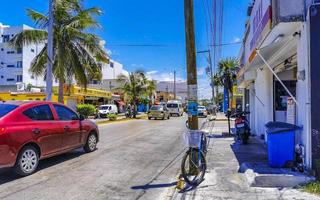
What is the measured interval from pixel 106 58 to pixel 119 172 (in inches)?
717

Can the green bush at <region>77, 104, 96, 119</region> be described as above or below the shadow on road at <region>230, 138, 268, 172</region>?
above

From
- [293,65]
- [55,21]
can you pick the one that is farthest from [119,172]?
[55,21]

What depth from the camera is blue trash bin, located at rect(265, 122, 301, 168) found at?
25.0 ft

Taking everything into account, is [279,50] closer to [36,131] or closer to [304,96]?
[304,96]

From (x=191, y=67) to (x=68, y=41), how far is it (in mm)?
17183

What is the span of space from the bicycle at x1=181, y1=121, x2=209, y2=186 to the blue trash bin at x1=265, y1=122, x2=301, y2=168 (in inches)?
61.7

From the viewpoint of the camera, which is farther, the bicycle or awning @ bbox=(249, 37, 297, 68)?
awning @ bbox=(249, 37, 297, 68)

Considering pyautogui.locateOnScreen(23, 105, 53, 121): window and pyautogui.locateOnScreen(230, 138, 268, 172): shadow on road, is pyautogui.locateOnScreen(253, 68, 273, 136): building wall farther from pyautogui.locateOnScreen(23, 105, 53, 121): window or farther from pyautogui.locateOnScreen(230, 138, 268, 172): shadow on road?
pyautogui.locateOnScreen(23, 105, 53, 121): window

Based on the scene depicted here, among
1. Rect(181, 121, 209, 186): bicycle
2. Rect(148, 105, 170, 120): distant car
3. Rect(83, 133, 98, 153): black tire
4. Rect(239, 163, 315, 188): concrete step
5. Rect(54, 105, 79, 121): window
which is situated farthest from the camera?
Rect(148, 105, 170, 120): distant car

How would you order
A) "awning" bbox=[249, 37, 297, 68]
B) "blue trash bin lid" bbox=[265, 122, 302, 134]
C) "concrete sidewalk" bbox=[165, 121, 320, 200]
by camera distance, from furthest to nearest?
"awning" bbox=[249, 37, 297, 68], "blue trash bin lid" bbox=[265, 122, 302, 134], "concrete sidewalk" bbox=[165, 121, 320, 200]

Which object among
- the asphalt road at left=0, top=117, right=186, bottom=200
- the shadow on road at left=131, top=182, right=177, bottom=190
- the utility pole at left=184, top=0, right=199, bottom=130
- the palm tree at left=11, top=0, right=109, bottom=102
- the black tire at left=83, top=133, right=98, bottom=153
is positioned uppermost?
the palm tree at left=11, top=0, right=109, bottom=102

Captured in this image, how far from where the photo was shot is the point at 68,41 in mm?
23328

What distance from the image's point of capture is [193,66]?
307 inches

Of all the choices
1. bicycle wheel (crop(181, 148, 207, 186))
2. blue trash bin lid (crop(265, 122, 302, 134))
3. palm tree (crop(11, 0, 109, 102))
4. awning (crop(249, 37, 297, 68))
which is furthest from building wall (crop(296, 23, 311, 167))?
palm tree (crop(11, 0, 109, 102))
